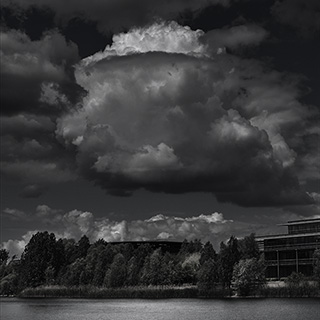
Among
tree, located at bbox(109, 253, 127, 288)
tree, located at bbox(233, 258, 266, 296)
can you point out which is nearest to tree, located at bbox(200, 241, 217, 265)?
tree, located at bbox(233, 258, 266, 296)

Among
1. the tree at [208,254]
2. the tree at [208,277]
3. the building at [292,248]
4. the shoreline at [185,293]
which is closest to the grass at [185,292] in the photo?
the shoreline at [185,293]

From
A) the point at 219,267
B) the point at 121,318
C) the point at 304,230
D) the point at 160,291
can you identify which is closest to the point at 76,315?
the point at 121,318

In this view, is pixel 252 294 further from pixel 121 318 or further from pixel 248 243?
pixel 121 318

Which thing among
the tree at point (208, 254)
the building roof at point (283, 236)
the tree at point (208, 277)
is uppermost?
the building roof at point (283, 236)

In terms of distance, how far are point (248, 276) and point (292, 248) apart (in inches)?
1435

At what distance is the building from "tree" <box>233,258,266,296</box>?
81.3ft

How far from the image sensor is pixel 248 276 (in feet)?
505

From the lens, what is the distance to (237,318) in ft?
307

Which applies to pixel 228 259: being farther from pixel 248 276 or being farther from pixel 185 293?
pixel 185 293

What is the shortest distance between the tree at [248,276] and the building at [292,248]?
24766 millimetres

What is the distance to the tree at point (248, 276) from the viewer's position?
154m

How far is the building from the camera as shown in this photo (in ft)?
595

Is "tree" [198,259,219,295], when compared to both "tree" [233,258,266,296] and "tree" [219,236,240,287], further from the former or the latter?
"tree" [233,258,266,296]

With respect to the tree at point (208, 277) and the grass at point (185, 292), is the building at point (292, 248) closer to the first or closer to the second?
the grass at point (185, 292)
